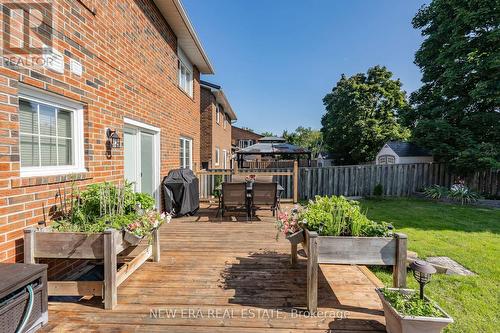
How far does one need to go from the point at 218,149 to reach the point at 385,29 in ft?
34.6

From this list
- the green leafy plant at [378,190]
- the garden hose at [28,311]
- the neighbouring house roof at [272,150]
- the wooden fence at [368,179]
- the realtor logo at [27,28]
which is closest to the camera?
the garden hose at [28,311]

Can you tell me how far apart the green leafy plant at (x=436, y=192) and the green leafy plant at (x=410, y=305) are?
951 cm

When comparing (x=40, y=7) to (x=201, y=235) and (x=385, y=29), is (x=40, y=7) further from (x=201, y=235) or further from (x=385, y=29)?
(x=385, y=29)

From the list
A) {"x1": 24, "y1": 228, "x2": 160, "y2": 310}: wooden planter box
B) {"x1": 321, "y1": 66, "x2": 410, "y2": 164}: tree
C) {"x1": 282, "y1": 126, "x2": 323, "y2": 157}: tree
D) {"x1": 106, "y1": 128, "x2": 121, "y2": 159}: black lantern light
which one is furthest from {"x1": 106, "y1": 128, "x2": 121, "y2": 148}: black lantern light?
{"x1": 282, "y1": 126, "x2": 323, "y2": 157}: tree

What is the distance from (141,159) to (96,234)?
318 cm

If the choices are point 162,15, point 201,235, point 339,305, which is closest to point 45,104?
point 201,235

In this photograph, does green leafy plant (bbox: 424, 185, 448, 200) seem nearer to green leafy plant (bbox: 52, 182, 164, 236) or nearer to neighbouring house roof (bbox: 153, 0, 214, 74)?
neighbouring house roof (bbox: 153, 0, 214, 74)

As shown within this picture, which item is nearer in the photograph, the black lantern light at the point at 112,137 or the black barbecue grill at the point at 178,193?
the black lantern light at the point at 112,137

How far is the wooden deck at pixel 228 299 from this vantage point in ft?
7.10

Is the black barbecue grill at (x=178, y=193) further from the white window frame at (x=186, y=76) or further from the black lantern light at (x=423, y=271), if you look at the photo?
the black lantern light at (x=423, y=271)

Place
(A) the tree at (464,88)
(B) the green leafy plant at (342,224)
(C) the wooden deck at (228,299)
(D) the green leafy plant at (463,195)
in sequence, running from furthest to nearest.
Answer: (A) the tree at (464,88)
(D) the green leafy plant at (463,195)
(B) the green leafy plant at (342,224)
(C) the wooden deck at (228,299)

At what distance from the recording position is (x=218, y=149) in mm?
15117

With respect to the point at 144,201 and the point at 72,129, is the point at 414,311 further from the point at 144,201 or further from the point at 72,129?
the point at 72,129

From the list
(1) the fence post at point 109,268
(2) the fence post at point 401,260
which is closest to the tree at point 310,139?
(2) the fence post at point 401,260
